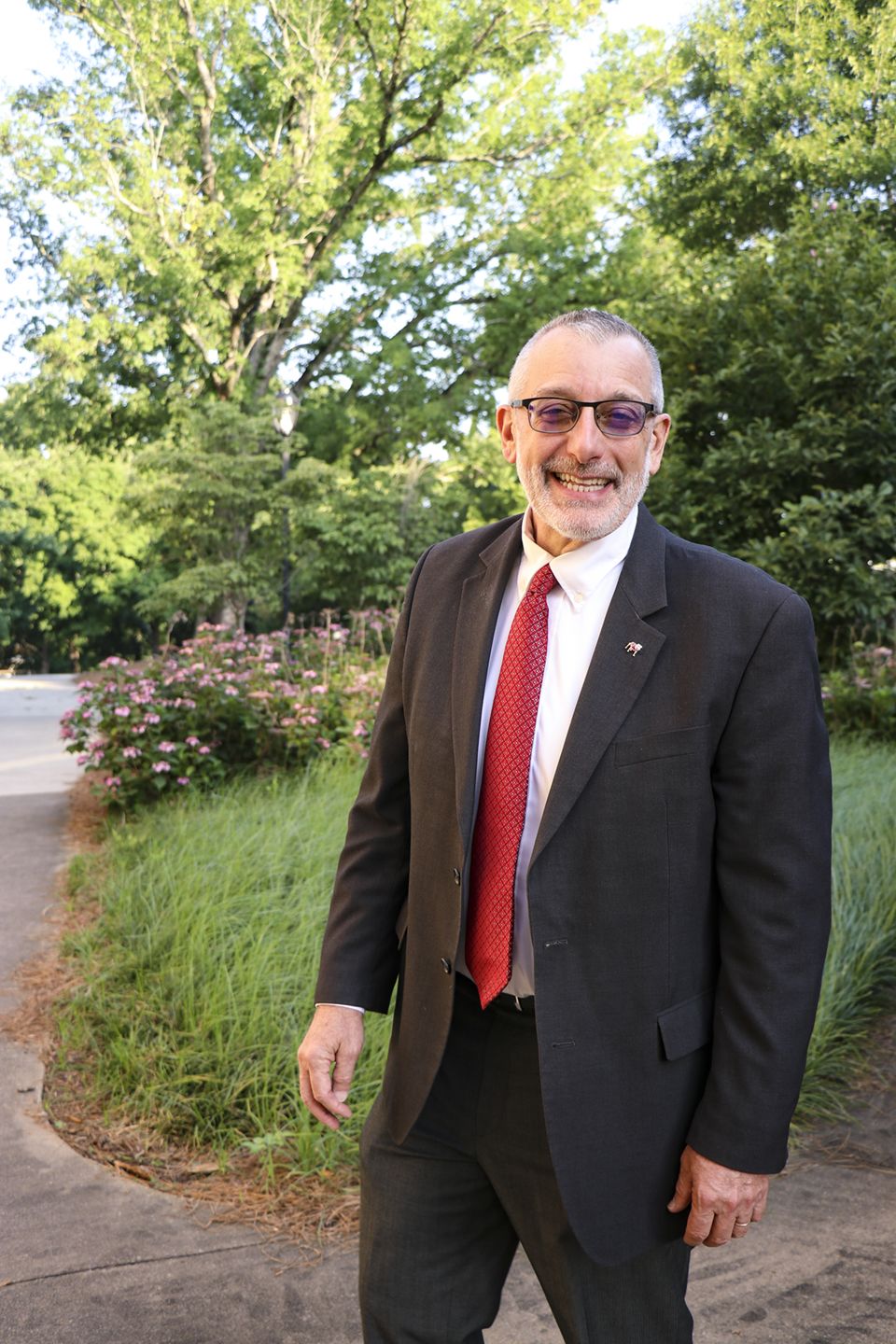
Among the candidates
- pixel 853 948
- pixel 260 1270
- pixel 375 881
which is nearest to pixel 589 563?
pixel 375 881

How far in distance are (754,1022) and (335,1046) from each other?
711 millimetres

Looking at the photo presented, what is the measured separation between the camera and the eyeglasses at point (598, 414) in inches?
73.3

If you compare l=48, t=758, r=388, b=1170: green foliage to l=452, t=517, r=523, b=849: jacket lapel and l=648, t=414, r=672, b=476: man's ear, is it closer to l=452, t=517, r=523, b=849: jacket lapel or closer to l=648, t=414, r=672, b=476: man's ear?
l=452, t=517, r=523, b=849: jacket lapel

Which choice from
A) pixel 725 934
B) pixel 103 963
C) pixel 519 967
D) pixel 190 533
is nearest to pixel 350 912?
pixel 519 967

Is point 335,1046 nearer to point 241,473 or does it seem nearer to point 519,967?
point 519,967

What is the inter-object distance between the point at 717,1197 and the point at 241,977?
8.68 feet

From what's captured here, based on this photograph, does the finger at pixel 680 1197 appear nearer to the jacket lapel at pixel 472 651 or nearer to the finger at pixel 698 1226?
the finger at pixel 698 1226

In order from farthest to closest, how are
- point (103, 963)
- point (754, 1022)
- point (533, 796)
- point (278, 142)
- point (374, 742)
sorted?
point (278, 142)
point (103, 963)
point (374, 742)
point (533, 796)
point (754, 1022)

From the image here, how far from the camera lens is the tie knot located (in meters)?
1.91

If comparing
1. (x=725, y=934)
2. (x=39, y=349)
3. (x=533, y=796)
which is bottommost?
(x=725, y=934)

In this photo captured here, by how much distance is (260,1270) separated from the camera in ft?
9.68

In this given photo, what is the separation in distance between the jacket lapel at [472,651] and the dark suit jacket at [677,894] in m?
0.03

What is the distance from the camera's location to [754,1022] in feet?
5.52

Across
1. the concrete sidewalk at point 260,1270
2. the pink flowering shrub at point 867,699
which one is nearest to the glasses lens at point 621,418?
the concrete sidewalk at point 260,1270
